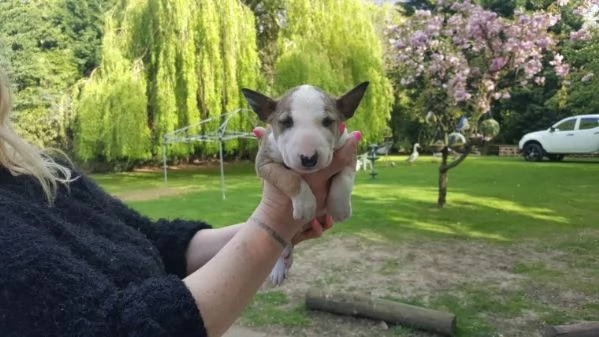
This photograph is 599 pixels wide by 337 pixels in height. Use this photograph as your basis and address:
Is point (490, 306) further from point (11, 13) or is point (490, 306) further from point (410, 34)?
point (11, 13)

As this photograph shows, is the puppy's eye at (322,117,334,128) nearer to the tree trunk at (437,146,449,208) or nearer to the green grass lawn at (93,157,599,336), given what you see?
the green grass lawn at (93,157,599,336)

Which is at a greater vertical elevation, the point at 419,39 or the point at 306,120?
the point at 419,39

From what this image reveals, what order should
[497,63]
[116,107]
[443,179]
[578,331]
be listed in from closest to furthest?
[578,331], [497,63], [443,179], [116,107]

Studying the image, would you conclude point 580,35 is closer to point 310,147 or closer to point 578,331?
point 578,331

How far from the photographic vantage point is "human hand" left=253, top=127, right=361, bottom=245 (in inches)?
55.3

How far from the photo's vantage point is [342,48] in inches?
564

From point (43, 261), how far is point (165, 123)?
43.9 feet

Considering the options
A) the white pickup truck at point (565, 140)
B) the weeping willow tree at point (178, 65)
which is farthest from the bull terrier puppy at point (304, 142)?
the white pickup truck at point (565, 140)

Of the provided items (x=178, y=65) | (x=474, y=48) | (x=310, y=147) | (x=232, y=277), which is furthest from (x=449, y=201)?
(x=232, y=277)

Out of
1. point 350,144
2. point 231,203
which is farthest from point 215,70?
point 350,144

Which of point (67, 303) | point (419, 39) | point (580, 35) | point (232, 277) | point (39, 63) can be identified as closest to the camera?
point (67, 303)

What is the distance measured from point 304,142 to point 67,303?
70cm

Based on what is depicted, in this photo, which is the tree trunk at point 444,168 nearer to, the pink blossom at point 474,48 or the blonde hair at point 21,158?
the pink blossom at point 474,48

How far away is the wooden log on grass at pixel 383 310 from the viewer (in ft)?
14.3
